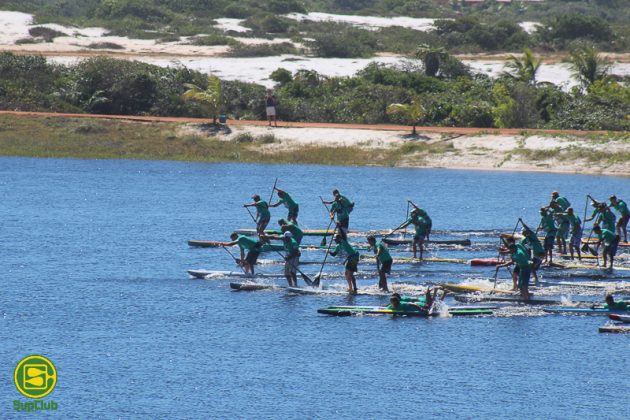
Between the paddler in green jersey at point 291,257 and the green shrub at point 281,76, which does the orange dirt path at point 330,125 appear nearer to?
the green shrub at point 281,76

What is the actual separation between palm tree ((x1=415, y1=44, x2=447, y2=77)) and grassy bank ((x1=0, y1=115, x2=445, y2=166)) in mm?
20187

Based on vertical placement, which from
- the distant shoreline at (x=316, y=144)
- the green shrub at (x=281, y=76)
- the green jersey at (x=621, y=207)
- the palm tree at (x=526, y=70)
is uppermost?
the palm tree at (x=526, y=70)

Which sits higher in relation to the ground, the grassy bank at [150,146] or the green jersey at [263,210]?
the grassy bank at [150,146]

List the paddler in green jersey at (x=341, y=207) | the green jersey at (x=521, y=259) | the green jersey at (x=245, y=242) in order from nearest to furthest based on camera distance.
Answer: the green jersey at (x=521, y=259) < the green jersey at (x=245, y=242) < the paddler in green jersey at (x=341, y=207)

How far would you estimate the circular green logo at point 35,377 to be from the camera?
94.3ft

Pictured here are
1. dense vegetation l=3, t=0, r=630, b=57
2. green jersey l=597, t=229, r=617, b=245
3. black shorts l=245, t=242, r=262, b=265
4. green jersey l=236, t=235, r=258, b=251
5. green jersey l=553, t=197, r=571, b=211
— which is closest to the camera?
green jersey l=236, t=235, r=258, b=251

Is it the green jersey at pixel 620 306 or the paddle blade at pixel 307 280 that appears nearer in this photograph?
the green jersey at pixel 620 306

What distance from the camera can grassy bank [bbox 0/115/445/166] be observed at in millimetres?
76625

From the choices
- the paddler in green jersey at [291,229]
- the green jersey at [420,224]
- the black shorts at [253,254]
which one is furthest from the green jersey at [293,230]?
the green jersey at [420,224]

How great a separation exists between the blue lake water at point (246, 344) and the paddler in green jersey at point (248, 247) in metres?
1.03

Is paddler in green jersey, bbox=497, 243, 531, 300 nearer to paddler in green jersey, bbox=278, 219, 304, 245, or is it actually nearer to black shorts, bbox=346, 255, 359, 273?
black shorts, bbox=346, 255, 359, 273

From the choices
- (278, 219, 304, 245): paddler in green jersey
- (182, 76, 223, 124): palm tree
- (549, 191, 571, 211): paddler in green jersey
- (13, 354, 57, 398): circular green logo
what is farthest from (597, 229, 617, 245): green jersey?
(182, 76, 223, 124): palm tree

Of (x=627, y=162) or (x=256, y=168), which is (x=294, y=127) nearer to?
(x=256, y=168)

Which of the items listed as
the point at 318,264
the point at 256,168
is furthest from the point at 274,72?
the point at 318,264
